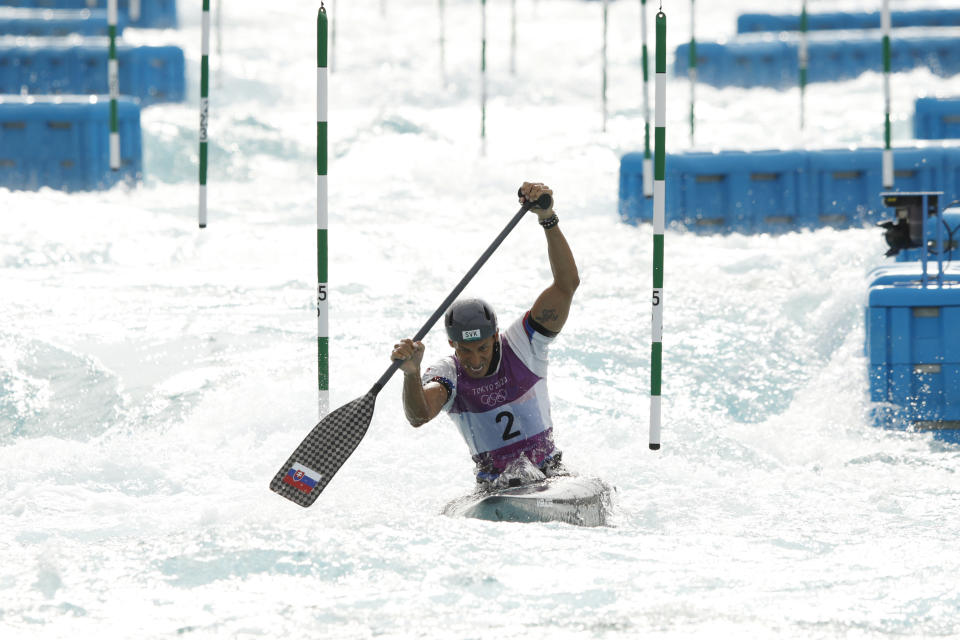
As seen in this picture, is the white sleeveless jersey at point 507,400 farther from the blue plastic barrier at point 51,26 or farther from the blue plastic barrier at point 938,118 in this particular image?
the blue plastic barrier at point 51,26

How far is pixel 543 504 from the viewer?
16.4 feet

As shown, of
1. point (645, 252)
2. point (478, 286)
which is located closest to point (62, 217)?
point (478, 286)

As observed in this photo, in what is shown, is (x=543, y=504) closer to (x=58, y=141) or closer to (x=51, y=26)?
(x=58, y=141)

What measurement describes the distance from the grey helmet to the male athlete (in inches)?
2.1

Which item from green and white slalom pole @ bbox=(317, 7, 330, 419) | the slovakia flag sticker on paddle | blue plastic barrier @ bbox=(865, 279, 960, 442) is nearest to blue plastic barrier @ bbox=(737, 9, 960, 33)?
blue plastic barrier @ bbox=(865, 279, 960, 442)

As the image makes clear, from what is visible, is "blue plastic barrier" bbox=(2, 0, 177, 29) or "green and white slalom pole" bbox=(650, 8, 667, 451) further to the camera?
"blue plastic barrier" bbox=(2, 0, 177, 29)

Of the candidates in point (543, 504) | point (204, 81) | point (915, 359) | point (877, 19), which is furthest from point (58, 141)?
point (877, 19)

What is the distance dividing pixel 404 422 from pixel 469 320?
2.26 meters

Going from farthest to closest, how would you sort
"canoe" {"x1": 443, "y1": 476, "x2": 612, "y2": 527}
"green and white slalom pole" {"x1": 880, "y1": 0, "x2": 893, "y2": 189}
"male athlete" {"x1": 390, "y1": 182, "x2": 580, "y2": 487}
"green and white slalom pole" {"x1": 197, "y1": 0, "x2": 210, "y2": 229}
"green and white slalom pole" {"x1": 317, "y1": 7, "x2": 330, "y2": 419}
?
1. "green and white slalom pole" {"x1": 880, "y1": 0, "x2": 893, "y2": 189}
2. "green and white slalom pole" {"x1": 197, "y1": 0, "x2": 210, "y2": 229}
3. "green and white slalom pole" {"x1": 317, "y1": 7, "x2": 330, "y2": 419}
4. "male athlete" {"x1": 390, "y1": 182, "x2": 580, "y2": 487}
5. "canoe" {"x1": 443, "y1": 476, "x2": 612, "y2": 527}

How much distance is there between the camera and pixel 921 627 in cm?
412

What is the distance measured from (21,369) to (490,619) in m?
4.28

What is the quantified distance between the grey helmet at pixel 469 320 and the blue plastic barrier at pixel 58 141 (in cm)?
763

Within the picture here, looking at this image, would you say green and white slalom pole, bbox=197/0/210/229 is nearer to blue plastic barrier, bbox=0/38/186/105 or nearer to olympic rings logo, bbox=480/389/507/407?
olympic rings logo, bbox=480/389/507/407

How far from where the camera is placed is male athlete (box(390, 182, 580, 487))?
5215 millimetres
